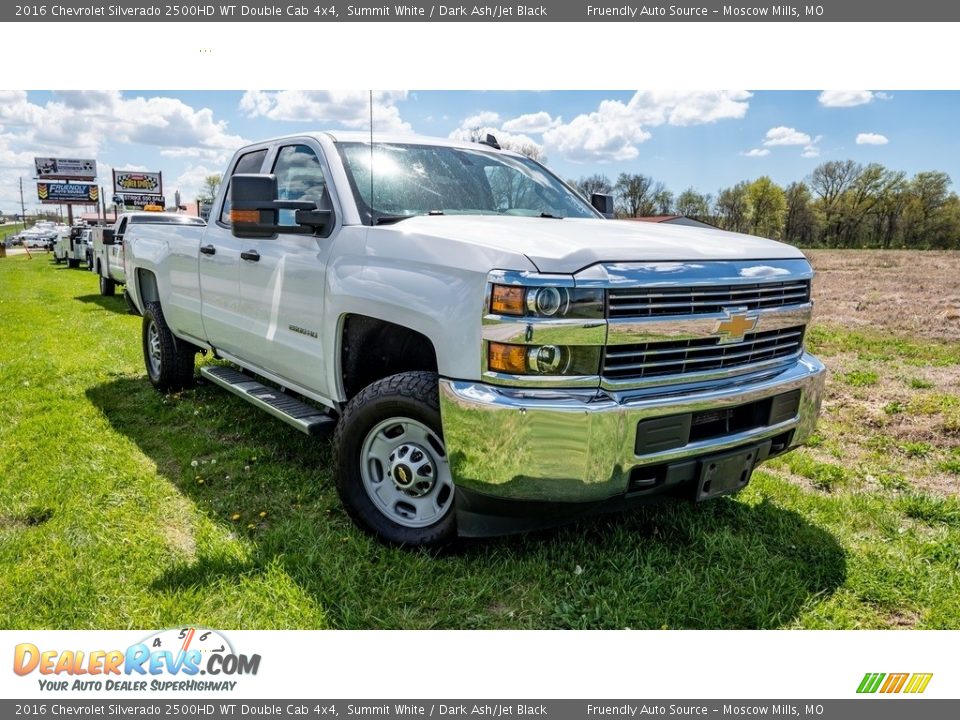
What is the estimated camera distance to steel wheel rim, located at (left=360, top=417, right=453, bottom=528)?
10.5 ft

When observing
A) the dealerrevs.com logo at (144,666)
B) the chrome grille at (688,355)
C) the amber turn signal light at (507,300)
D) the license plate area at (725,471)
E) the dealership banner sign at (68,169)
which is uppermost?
the dealership banner sign at (68,169)

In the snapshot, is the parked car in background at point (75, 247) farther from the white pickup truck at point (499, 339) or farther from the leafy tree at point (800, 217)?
the white pickup truck at point (499, 339)

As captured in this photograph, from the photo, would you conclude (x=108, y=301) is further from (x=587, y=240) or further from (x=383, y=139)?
(x=587, y=240)

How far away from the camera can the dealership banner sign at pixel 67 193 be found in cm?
6200

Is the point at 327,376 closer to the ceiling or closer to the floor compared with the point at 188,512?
closer to the ceiling

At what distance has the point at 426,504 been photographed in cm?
328

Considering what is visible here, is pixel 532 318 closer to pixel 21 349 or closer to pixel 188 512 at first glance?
pixel 188 512

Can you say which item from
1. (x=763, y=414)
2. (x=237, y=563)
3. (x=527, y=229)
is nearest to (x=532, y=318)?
(x=527, y=229)

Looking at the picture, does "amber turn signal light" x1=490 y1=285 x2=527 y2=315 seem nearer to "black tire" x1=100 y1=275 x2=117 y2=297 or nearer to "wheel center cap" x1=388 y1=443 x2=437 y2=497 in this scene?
"wheel center cap" x1=388 y1=443 x2=437 y2=497

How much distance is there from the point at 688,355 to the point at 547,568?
117cm

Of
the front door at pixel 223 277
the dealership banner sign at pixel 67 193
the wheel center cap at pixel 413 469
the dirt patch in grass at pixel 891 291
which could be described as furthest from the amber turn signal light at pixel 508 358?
the dealership banner sign at pixel 67 193

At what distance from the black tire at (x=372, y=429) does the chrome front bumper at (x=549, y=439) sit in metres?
0.24

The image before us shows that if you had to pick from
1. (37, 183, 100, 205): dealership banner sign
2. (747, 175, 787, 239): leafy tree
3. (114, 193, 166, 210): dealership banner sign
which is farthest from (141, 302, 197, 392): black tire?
(37, 183, 100, 205): dealership banner sign

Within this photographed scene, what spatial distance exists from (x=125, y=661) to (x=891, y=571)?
3278mm
